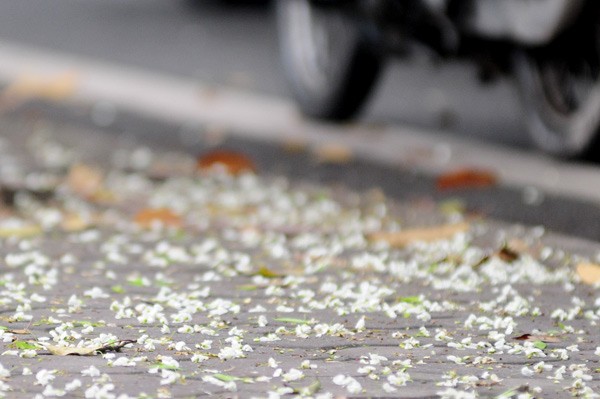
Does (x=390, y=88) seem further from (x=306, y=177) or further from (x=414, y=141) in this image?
(x=306, y=177)

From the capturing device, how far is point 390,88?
9.27 m

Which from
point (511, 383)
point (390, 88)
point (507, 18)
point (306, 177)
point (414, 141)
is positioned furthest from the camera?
point (390, 88)

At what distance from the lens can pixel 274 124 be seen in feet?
26.8

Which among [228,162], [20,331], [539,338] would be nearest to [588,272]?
[539,338]

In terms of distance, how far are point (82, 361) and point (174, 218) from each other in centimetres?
227

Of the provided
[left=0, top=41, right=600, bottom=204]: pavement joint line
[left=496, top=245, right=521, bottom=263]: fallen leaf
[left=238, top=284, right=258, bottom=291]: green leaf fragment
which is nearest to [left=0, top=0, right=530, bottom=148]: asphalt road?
[left=0, top=41, right=600, bottom=204]: pavement joint line

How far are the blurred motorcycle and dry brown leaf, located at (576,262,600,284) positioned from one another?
1514mm

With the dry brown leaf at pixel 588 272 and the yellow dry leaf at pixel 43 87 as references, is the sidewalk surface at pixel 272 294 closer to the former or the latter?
the dry brown leaf at pixel 588 272

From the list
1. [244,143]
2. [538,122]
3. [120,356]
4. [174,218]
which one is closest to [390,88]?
[244,143]

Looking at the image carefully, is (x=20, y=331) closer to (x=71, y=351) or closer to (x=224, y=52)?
(x=71, y=351)

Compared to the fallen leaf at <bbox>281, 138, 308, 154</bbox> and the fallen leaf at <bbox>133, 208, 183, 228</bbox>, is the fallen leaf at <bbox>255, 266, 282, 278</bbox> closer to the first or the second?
the fallen leaf at <bbox>133, 208, 183, 228</bbox>

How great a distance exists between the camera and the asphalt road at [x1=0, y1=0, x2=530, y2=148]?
8344 mm

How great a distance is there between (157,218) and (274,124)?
2624 mm

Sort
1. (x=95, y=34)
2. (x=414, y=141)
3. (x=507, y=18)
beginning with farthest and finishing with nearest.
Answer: (x=95, y=34)
(x=414, y=141)
(x=507, y=18)
